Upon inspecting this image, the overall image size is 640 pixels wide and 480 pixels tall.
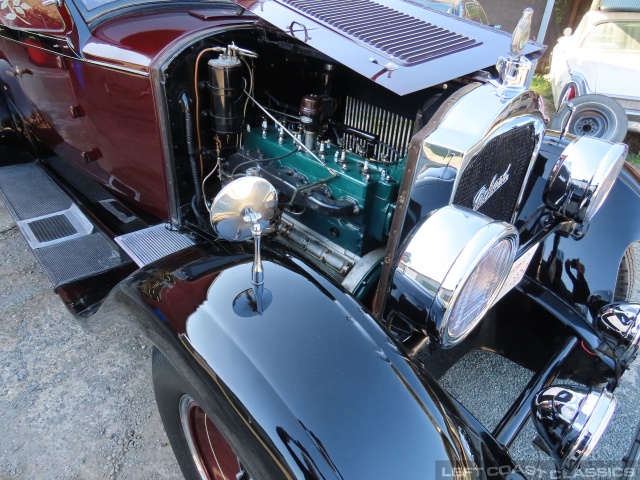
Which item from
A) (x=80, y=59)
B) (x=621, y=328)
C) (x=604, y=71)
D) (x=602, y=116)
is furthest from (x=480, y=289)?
(x=604, y=71)

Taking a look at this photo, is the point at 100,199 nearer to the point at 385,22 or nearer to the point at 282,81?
the point at 282,81

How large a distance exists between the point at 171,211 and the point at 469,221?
1361mm

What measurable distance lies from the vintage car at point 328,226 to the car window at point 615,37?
16.2 ft

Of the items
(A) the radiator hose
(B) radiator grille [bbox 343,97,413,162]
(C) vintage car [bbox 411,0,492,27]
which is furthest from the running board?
(C) vintage car [bbox 411,0,492,27]

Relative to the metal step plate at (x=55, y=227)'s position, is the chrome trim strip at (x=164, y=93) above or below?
above

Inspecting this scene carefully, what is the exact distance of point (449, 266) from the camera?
3.72 feet

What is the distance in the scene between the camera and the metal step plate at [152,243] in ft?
6.07

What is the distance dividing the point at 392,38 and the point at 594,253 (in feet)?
3.89

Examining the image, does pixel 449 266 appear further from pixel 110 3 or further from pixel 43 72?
pixel 43 72

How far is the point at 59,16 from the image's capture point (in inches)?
79.7

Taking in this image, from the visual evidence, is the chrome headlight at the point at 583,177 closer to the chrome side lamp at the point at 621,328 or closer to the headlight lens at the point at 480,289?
the chrome side lamp at the point at 621,328

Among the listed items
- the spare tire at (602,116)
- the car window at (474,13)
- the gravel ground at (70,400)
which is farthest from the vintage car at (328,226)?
the car window at (474,13)

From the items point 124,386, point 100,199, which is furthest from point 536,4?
point 124,386

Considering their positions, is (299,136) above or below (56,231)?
above
